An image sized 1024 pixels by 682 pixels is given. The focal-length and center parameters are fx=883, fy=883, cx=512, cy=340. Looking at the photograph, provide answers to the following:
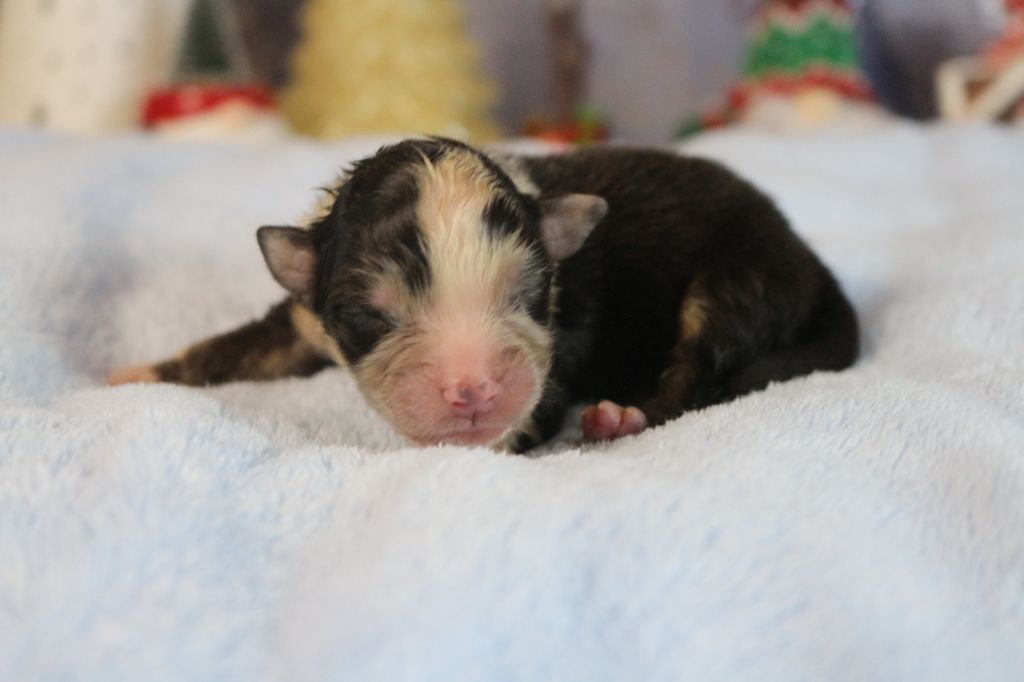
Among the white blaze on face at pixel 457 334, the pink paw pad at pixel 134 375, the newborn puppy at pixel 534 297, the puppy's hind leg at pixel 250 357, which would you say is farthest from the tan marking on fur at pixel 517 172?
the pink paw pad at pixel 134 375

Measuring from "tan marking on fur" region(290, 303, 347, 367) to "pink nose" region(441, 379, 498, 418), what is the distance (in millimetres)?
442

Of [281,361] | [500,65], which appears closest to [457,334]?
[281,361]

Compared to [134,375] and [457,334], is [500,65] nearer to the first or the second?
[134,375]

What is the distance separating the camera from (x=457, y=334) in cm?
132

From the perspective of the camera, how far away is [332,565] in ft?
3.08

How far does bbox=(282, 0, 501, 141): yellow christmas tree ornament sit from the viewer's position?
4.26 metres

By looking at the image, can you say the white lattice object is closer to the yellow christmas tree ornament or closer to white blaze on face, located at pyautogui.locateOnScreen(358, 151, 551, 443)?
the yellow christmas tree ornament

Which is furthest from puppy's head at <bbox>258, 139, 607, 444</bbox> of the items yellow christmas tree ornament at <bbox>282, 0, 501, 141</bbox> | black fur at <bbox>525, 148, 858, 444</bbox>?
yellow christmas tree ornament at <bbox>282, 0, 501, 141</bbox>

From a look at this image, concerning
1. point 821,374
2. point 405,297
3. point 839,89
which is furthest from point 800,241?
point 839,89

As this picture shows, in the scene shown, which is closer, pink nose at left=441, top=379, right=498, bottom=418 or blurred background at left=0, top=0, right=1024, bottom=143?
pink nose at left=441, top=379, right=498, bottom=418

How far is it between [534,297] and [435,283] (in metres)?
0.21

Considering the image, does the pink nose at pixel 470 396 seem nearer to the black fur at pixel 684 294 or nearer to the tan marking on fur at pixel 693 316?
the black fur at pixel 684 294

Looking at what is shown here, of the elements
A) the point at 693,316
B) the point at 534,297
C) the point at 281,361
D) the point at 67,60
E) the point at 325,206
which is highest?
the point at 67,60

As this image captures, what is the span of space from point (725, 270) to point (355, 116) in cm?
297
